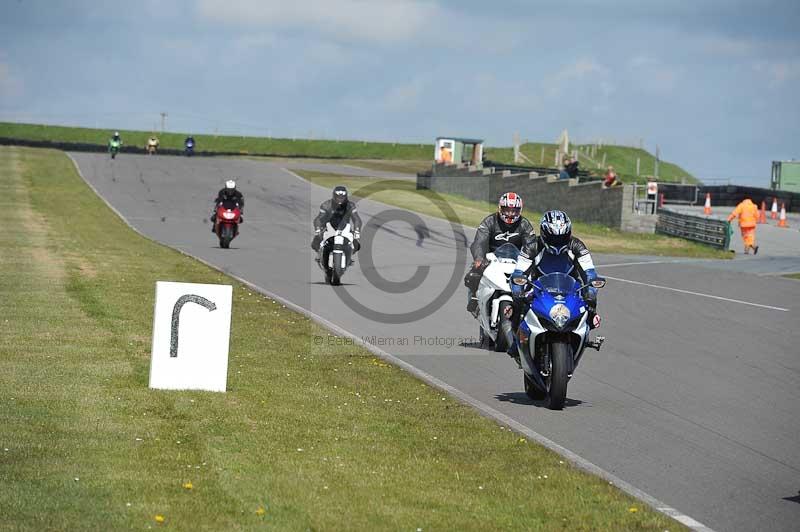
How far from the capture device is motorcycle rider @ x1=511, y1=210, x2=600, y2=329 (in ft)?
36.7

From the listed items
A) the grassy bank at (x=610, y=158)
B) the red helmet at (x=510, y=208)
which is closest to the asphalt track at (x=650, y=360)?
the red helmet at (x=510, y=208)

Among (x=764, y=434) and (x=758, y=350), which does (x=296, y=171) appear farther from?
(x=764, y=434)

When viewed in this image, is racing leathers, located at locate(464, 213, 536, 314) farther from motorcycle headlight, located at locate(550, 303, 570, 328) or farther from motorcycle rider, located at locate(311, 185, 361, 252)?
motorcycle rider, located at locate(311, 185, 361, 252)

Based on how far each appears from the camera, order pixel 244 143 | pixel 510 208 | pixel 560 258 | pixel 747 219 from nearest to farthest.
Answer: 1. pixel 560 258
2. pixel 510 208
3. pixel 747 219
4. pixel 244 143

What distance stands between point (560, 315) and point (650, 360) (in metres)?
4.21

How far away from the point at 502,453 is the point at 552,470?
0.61 m

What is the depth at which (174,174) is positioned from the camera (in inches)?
2502

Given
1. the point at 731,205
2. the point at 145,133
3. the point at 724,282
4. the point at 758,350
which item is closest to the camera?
the point at 758,350

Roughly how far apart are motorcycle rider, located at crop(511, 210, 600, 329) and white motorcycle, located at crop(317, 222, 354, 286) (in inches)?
434

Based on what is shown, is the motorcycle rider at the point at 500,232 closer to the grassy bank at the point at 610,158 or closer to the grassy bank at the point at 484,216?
the grassy bank at the point at 484,216

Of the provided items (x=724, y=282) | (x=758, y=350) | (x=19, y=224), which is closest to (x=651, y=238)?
(x=724, y=282)

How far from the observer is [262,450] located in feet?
28.0

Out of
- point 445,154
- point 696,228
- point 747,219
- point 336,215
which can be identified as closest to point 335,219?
point 336,215

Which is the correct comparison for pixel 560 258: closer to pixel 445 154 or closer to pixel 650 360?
pixel 650 360
